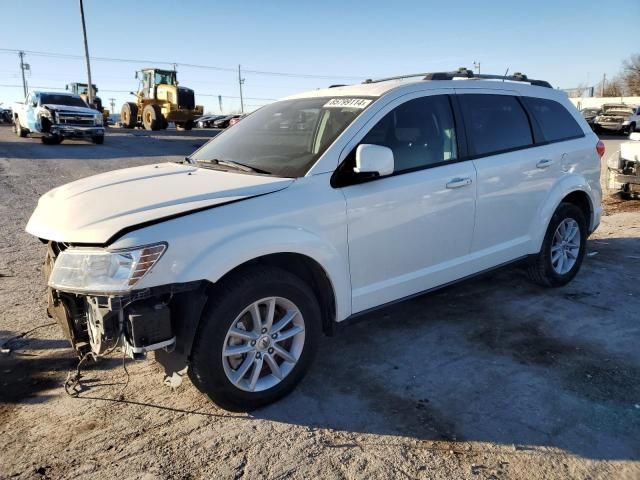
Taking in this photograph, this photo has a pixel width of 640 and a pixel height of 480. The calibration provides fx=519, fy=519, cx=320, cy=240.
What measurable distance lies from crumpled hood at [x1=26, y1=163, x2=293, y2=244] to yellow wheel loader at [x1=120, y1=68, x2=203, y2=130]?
27.7 meters

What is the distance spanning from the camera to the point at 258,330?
9.89ft

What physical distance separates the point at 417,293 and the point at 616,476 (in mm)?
1655

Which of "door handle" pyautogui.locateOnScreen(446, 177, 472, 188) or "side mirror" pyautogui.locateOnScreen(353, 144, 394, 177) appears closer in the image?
"side mirror" pyautogui.locateOnScreen(353, 144, 394, 177)

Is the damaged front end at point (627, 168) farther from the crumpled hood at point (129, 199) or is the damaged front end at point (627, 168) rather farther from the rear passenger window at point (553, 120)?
the crumpled hood at point (129, 199)

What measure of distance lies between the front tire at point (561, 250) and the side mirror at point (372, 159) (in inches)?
90.9

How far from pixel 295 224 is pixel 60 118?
58.7ft

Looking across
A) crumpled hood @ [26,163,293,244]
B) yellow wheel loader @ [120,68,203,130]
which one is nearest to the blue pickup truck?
yellow wheel loader @ [120,68,203,130]

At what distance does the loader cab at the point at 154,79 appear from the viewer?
1198 inches

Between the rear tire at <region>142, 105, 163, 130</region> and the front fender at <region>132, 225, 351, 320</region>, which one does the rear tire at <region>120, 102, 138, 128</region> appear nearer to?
the rear tire at <region>142, 105, 163, 130</region>

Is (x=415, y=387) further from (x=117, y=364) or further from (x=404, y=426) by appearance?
(x=117, y=364)

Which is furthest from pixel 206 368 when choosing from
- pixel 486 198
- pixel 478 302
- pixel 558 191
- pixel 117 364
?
pixel 558 191

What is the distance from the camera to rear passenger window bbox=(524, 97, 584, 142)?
4.77 m

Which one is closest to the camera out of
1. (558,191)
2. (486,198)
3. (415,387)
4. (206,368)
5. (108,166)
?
(206,368)

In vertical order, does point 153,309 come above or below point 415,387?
above
